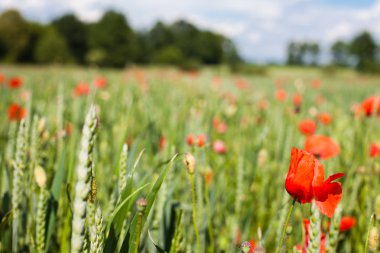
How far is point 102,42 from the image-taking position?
40.8 m

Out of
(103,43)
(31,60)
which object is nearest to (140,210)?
(31,60)

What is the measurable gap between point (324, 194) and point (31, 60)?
38699 millimetres

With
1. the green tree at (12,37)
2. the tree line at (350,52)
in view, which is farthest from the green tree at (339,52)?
the green tree at (12,37)

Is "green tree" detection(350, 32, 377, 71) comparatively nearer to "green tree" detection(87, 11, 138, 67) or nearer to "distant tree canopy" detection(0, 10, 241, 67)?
"distant tree canopy" detection(0, 10, 241, 67)

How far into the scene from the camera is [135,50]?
→ 43.4 metres

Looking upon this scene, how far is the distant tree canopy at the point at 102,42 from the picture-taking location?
3338cm

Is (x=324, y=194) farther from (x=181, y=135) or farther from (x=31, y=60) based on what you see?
(x=31, y=60)

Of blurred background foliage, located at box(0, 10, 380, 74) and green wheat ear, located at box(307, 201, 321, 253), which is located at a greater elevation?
blurred background foliage, located at box(0, 10, 380, 74)

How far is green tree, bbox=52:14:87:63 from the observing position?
46.5m

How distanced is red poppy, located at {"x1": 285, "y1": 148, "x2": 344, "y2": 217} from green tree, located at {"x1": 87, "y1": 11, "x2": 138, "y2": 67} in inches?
1560

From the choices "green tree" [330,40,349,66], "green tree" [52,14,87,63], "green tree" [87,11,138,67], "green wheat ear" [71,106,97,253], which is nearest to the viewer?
"green wheat ear" [71,106,97,253]

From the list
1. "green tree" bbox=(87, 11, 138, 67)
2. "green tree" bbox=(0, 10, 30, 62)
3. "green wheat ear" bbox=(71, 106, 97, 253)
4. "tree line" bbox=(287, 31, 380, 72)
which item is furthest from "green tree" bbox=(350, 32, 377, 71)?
"green wheat ear" bbox=(71, 106, 97, 253)

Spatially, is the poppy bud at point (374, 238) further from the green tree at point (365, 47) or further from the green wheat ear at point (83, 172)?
the green tree at point (365, 47)

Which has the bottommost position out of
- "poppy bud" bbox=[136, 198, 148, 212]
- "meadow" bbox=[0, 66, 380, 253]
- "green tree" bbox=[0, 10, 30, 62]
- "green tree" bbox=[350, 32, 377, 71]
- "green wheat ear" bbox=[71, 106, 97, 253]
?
"meadow" bbox=[0, 66, 380, 253]
